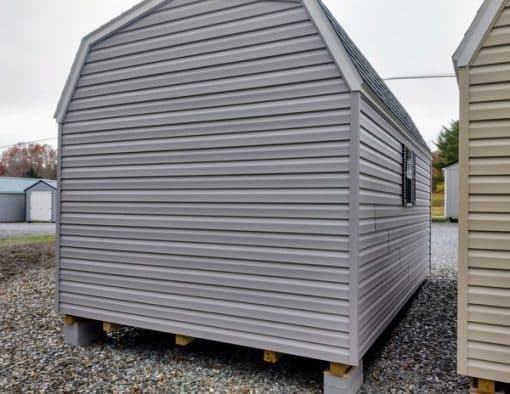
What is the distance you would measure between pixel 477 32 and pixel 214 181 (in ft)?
8.28

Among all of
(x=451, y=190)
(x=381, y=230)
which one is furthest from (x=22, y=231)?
(x=451, y=190)

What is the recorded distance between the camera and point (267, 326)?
3572 millimetres

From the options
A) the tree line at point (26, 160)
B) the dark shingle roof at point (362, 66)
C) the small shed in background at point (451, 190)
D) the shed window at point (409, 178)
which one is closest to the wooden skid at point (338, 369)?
the dark shingle roof at point (362, 66)

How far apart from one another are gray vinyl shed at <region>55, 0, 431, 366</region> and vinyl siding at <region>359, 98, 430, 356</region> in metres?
0.04

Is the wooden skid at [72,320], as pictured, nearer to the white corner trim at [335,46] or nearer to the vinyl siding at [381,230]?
the vinyl siding at [381,230]

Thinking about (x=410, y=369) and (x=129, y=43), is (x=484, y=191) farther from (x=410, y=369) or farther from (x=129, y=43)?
(x=129, y=43)

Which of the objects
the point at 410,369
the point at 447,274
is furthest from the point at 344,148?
the point at 447,274

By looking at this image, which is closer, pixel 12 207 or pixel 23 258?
pixel 23 258

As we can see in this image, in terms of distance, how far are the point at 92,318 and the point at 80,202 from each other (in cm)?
138

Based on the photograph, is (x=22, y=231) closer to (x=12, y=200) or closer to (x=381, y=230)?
(x=12, y=200)

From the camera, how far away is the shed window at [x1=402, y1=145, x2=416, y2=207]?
218 inches

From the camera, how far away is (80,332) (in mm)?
4793

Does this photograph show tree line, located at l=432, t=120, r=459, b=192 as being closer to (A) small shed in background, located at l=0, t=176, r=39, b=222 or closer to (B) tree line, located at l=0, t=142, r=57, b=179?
(A) small shed in background, located at l=0, t=176, r=39, b=222

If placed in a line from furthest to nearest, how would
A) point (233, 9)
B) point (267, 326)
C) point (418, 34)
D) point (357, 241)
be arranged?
1. point (418, 34)
2. point (233, 9)
3. point (267, 326)
4. point (357, 241)
